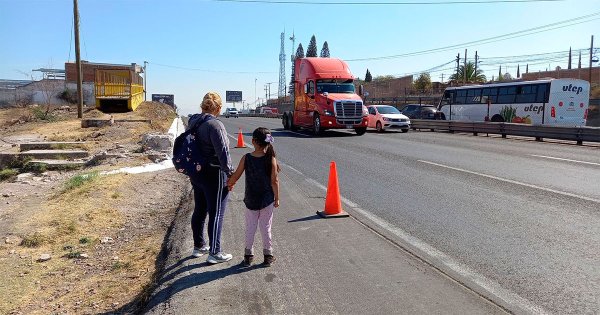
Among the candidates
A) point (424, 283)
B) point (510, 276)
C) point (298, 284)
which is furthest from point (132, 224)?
point (510, 276)

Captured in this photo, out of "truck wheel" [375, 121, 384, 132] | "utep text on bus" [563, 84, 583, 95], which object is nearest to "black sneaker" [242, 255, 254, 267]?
"truck wheel" [375, 121, 384, 132]

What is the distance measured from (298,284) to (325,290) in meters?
0.29

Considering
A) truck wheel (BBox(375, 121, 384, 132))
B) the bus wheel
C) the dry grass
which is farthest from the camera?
the bus wheel

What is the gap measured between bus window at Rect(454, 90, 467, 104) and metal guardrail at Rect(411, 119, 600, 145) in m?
5.18

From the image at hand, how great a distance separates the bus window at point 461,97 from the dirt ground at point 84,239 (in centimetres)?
2603

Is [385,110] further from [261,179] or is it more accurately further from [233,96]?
[233,96]

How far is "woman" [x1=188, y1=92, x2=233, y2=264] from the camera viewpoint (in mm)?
5078

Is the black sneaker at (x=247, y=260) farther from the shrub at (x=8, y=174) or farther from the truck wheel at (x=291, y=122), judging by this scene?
the truck wheel at (x=291, y=122)

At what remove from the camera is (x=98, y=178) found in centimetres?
1090

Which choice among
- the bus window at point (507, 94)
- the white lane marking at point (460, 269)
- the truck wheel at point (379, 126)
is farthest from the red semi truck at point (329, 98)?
the white lane marking at point (460, 269)

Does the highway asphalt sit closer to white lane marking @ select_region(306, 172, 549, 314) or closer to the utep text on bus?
white lane marking @ select_region(306, 172, 549, 314)

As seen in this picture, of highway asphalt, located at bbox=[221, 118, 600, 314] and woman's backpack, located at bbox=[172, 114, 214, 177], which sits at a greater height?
woman's backpack, located at bbox=[172, 114, 214, 177]

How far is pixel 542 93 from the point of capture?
1094 inches

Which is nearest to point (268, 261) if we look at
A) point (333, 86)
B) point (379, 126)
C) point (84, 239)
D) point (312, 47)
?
point (84, 239)
